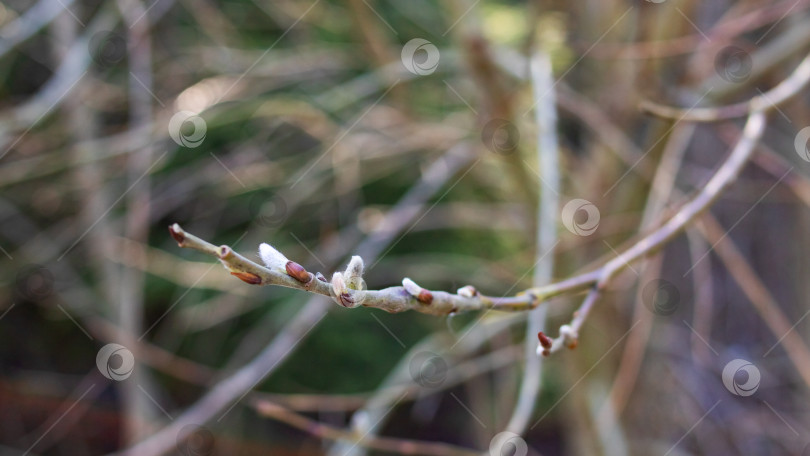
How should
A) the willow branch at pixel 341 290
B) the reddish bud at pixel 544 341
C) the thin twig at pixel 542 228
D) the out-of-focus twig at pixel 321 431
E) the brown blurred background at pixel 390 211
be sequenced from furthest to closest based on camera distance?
the brown blurred background at pixel 390 211 → the thin twig at pixel 542 228 → the out-of-focus twig at pixel 321 431 → the reddish bud at pixel 544 341 → the willow branch at pixel 341 290

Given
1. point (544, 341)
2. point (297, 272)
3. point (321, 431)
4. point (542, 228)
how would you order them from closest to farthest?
point (297, 272), point (544, 341), point (321, 431), point (542, 228)

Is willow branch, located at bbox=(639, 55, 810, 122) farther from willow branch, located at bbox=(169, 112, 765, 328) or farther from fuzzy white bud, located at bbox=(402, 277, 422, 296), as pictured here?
fuzzy white bud, located at bbox=(402, 277, 422, 296)

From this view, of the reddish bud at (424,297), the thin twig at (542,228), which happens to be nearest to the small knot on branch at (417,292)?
the reddish bud at (424,297)

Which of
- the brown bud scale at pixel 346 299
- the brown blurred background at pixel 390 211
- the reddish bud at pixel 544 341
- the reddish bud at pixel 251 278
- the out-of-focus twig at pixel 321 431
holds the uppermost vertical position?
the brown blurred background at pixel 390 211

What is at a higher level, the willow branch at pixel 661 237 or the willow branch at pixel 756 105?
the willow branch at pixel 756 105

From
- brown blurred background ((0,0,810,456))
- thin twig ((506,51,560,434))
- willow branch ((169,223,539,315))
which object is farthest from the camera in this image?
brown blurred background ((0,0,810,456))

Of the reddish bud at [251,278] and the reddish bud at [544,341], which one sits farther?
the reddish bud at [544,341]

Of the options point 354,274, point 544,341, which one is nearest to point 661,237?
point 544,341

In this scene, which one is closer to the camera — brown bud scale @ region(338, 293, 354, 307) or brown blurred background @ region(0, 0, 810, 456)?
brown bud scale @ region(338, 293, 354, 307)

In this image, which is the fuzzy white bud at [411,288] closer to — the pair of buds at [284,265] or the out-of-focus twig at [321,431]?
the pair of buds at [284,265]

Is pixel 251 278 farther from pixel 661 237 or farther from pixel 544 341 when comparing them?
pixel 661 237

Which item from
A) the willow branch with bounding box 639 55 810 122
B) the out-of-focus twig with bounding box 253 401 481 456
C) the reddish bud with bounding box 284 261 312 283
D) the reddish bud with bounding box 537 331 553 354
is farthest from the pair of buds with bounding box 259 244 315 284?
the willow branch with bounding box 639 55 810 122

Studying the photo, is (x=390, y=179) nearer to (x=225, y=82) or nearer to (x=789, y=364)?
(x=225, y=82)
